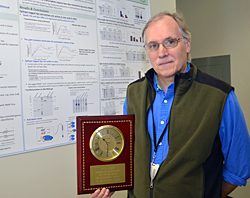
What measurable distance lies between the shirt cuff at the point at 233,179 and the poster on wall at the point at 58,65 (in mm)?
1178

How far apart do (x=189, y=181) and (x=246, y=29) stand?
9.23 feet

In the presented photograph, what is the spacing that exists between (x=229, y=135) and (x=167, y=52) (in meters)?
0.51

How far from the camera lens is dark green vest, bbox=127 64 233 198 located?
3.61 feet

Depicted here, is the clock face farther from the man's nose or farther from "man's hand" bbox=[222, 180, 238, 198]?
"man's hand" bbox=[222, 180, 238, 198]

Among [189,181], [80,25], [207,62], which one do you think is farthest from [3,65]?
[207,62]

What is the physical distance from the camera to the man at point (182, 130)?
1.11m

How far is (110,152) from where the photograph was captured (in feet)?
3.83

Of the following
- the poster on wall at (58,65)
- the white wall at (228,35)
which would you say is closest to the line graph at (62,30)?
the poster on wall at (58,65)

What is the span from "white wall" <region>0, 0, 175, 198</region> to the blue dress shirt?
0.95m

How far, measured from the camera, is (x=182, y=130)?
1123 mm

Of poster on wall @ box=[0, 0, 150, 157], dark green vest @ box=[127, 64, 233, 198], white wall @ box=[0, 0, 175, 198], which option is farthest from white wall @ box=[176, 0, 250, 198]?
white wall @ box=[0, 0, 175, 198]

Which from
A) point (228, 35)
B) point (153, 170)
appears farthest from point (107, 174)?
point (228, 35)

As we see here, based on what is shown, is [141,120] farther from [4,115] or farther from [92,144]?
[4,115]

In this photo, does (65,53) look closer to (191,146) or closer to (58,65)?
(58,65)
